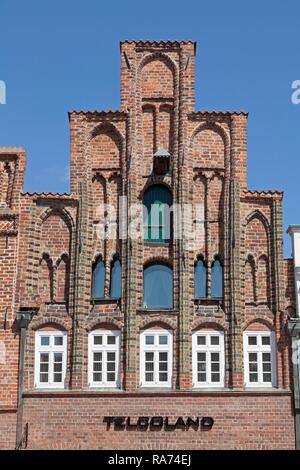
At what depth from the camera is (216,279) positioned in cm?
2231

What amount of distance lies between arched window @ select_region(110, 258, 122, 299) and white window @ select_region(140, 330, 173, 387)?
1.38m

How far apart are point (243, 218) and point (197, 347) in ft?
13.2

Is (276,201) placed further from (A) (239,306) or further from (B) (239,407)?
(B) (239,407)

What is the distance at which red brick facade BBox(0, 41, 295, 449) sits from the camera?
20828 millimetres

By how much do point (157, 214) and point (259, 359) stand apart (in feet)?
16.8

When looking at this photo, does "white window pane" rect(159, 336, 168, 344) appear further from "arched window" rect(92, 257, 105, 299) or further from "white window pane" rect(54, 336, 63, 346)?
"white window pane" rect(54, 336, 63, 346)

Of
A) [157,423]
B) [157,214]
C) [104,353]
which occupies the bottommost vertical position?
[157,423]

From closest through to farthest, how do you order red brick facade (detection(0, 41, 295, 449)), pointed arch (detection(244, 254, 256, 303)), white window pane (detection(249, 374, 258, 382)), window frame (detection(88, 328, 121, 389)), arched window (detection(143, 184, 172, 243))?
red brick facade (detection(0, 41, 295, 449)), window frame (detection(88, 328, 121, 389)), white window pane (detection(249, 374, 258, 382)), pointed arch (detection(244, 254, 256, 303)), arched window (detection(143, 184, 172, 243))

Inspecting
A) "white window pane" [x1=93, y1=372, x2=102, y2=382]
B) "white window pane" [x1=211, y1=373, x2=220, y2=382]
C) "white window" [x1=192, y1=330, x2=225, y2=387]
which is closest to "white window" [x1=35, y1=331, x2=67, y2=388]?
"white window pane" [x1=93, y1=372, x2=102, y2=382]

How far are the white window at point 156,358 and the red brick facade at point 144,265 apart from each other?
0.21 m

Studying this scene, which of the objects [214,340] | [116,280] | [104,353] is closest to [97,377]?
[104,353]

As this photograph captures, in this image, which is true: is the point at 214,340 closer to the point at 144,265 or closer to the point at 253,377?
the point at 253,377

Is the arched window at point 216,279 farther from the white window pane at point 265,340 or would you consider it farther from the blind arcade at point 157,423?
the blind arcade at point 157,423
